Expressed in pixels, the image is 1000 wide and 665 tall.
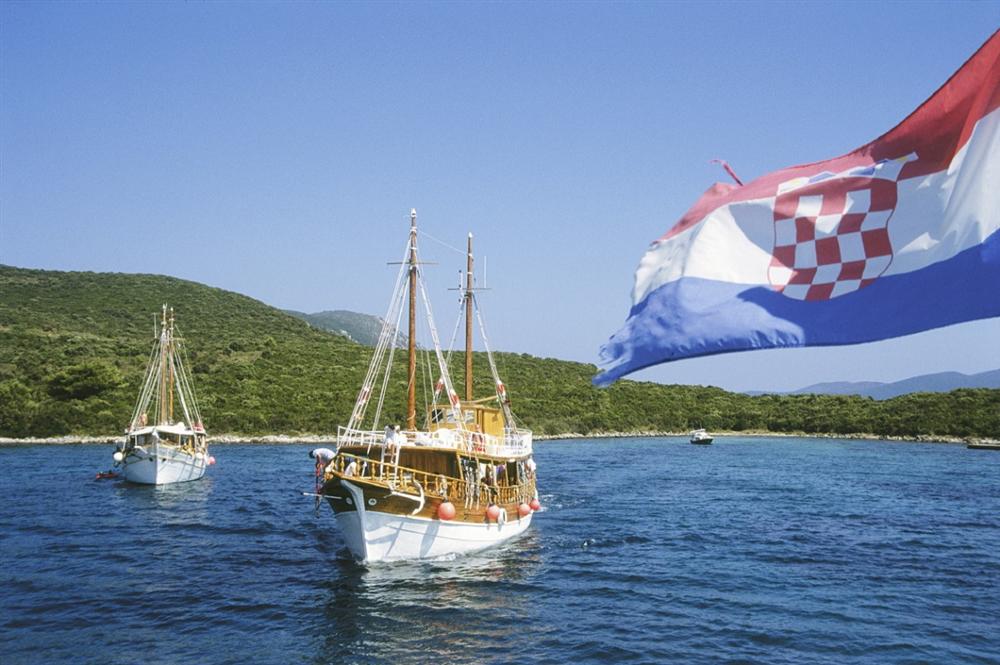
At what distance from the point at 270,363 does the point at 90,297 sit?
6246 cm

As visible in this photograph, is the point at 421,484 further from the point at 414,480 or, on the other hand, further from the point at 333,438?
the point at 333,438

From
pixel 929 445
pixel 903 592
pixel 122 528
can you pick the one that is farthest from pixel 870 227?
pixel 929 445

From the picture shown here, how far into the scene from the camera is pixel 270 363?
102438 mm

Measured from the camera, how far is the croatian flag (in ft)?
25.9

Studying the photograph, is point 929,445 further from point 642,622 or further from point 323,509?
point 642,622

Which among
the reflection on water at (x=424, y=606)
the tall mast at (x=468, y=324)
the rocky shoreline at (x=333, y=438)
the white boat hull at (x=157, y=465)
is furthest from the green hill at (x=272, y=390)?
the reflection on water at (x=424, y=606)

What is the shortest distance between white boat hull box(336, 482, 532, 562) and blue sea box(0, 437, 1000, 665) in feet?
1.84

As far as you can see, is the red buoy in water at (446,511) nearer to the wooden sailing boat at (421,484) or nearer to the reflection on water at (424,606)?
the wooden sailing boat at (421,484)

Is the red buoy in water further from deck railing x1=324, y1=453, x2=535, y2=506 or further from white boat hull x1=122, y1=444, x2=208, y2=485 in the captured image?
white boat hull x1=122, y1=444, x2=208, y2=485

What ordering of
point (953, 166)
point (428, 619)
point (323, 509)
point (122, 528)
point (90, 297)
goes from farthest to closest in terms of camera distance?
point (90, 297), point (323, 509), point (122, 528), point (428, 619), point (953, 166)

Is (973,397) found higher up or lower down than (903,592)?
higher up

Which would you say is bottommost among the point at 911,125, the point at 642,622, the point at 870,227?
the point at 642,622

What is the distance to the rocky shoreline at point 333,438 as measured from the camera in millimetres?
72312

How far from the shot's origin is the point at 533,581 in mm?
26266
